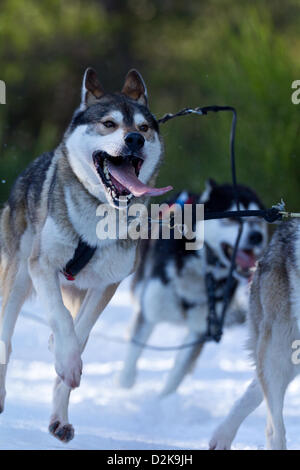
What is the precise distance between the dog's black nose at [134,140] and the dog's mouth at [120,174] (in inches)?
2.3

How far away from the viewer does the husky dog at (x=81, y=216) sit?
9.54ft

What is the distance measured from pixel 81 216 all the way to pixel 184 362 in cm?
250

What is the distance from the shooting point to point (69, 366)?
9.13ft

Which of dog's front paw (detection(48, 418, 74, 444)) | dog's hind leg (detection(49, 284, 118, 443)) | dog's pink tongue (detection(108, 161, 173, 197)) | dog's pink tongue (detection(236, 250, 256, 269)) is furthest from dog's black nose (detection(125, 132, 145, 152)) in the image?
dog's pink tongue (detection(236, 250, 256, 269))

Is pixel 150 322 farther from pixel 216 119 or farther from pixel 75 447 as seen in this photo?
pixel 216 119

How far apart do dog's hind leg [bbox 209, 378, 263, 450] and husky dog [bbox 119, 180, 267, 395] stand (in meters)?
2.05

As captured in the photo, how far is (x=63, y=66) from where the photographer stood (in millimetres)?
15031

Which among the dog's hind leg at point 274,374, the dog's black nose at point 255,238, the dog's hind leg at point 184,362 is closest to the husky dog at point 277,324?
the dog's hind leg at point 274,374

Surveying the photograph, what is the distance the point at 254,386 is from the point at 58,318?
100 cm

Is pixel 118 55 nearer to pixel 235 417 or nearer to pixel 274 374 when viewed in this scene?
pixel 235 417

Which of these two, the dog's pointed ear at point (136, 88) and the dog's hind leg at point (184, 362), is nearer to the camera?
the dog's pointed ear at point (136, 88)

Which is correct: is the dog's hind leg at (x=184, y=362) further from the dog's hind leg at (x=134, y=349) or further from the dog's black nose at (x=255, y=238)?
the dog's black nose at (x=255, y=238)

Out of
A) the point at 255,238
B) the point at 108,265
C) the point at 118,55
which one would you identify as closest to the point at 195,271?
the point at 255,238
